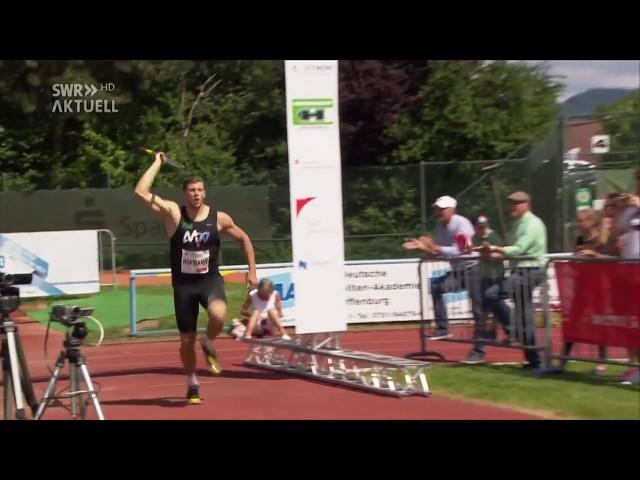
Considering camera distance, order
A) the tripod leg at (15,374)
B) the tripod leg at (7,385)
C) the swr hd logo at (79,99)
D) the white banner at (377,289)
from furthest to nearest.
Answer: the swr hd logo at (79,99) < the white banner at (377,289) < the tripod leg at (7,385) < the tripod leg at (15,374)

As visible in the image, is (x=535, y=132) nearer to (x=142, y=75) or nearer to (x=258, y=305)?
(x=142, y=75)

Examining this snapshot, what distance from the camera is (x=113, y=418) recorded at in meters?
8.38

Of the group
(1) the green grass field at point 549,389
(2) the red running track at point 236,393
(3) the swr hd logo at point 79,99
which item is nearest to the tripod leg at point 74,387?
(2) the red running track at point 236,393

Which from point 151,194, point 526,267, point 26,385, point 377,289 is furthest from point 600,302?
point 377,289

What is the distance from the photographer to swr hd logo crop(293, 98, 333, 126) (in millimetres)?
9516

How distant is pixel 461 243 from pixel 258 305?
2.97m

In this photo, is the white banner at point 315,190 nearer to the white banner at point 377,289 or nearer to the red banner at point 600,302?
the red banner at point 600,302

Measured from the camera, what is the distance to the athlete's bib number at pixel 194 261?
917cm

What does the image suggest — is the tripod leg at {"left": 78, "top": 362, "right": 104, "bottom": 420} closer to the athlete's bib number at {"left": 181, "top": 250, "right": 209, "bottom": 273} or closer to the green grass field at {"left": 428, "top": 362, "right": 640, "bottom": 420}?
the athlete's bib number at {"left": 181, "top": 250, "right": 209, "bottom": 273}

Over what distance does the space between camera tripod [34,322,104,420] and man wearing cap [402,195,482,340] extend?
16.8 feet

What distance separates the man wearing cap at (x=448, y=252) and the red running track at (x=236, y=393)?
584mm

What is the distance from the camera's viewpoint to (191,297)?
9.23m

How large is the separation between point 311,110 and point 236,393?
288 centimetres

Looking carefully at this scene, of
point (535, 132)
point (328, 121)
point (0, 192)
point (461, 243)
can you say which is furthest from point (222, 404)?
point (535, 132)
